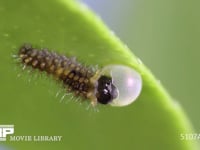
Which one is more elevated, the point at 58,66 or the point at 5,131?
the point at 58,66

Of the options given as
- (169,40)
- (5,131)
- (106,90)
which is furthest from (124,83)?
(5,131)

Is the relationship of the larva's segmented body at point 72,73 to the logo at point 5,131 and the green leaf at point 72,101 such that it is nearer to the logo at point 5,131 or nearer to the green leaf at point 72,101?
the green leaf at point 72,101

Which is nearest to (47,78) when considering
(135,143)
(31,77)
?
(31,77)

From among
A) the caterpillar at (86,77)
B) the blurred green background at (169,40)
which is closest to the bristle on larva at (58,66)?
the caterpillar at (86,77)

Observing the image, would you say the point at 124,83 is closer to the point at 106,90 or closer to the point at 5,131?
the point at 106,90

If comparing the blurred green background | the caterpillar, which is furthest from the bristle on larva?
the blurred green background

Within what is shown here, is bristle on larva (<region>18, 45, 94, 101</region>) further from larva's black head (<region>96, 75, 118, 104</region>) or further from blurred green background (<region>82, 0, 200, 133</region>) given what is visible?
blurred green background (<region>82, 0, 200, 133</region>)

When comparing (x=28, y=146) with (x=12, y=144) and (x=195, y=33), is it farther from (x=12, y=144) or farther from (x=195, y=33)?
(x=195, y=33)
